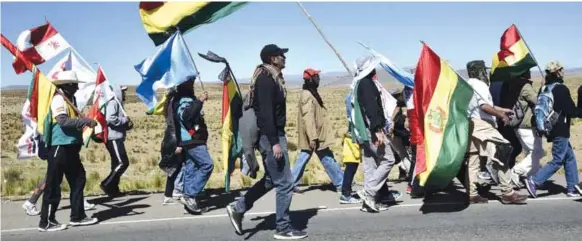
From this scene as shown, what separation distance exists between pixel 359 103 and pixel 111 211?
3519mm

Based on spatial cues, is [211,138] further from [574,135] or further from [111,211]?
[111,211]

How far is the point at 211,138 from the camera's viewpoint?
92.4ft

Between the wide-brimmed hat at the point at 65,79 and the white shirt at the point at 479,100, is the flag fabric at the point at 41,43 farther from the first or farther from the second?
the white shirt at the point at 479,100

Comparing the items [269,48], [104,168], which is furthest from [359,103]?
[104,168]

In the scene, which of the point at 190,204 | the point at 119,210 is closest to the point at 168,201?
the point at 119,210

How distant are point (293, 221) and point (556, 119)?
363cm

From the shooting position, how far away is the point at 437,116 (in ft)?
25.2

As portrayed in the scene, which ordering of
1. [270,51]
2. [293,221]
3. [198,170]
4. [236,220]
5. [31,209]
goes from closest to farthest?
1. [270,51]
2. [236,220]
3. [293,221]
4. [198,170]
5. [31,209]

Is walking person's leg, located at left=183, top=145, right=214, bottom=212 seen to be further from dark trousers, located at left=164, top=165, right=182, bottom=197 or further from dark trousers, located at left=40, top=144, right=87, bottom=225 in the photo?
dark trousers, located at left=40, top=144, right=87, bottom=225

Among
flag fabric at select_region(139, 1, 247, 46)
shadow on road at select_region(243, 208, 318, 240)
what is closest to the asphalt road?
shadow on road at select_region(243, 208, 318, 240)

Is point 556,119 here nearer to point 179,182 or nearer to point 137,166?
point 179,182

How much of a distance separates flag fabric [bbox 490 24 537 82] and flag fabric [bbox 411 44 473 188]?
1.50 meters

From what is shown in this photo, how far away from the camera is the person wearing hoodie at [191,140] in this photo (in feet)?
26.0

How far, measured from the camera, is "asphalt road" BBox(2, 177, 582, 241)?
668cm
